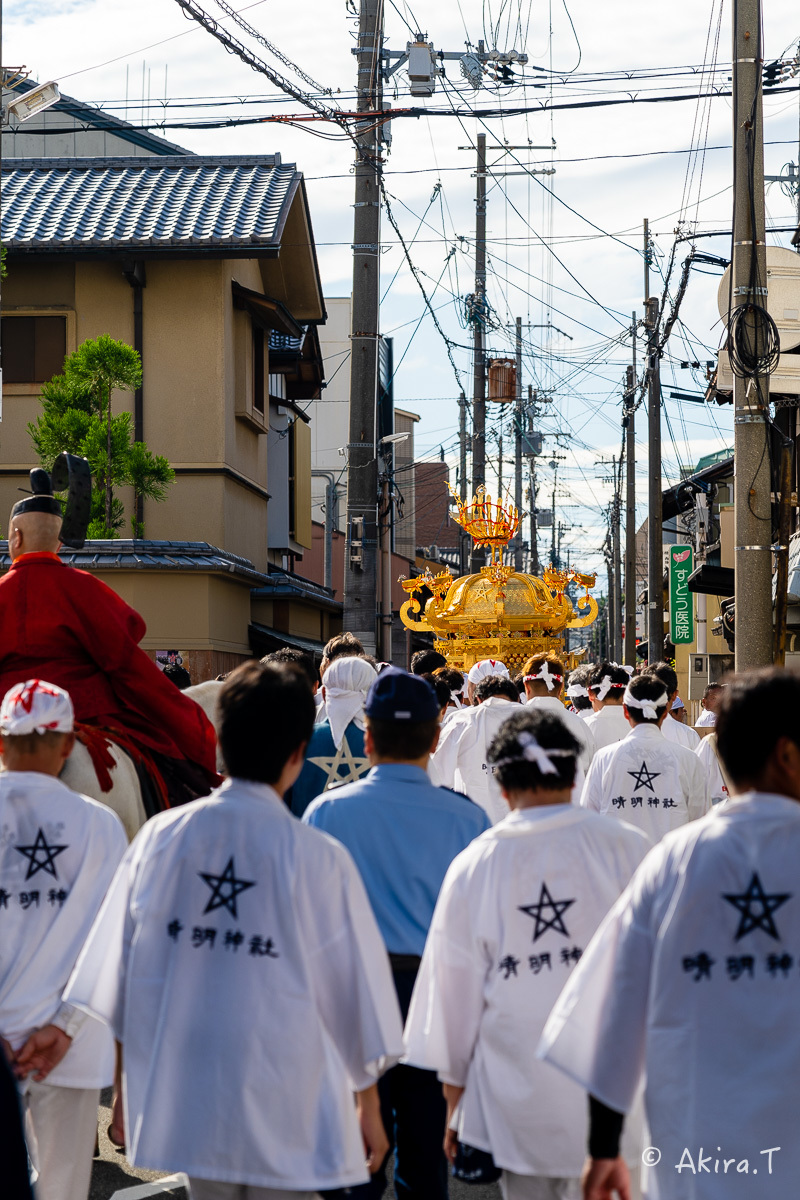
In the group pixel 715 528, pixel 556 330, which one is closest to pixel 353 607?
pixel 715 528

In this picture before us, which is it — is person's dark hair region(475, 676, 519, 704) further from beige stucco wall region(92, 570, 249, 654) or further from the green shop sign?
the green shop sign

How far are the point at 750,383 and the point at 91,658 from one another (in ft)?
17.9

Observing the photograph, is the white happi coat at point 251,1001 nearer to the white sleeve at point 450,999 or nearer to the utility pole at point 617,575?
the white sleeve at point 450,999

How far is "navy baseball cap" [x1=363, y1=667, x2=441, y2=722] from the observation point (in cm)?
433

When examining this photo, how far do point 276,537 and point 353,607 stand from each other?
1070cm

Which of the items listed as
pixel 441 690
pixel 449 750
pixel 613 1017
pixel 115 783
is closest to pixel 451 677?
pixel 441 690

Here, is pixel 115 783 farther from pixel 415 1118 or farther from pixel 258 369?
pixel 258 369

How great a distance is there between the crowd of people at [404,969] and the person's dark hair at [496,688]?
17.3 ft

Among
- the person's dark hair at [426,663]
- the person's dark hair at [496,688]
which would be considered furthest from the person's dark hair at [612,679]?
the person's dark hair at [426,663]

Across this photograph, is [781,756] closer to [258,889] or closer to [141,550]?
[258,889]

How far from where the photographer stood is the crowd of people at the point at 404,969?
2.95 meters

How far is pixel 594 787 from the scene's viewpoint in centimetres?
831

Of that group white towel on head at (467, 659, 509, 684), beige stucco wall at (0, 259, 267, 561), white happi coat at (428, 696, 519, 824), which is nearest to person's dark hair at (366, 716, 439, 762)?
white happi coat at (428, 696, 519, 824)

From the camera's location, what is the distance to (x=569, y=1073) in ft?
10.2
